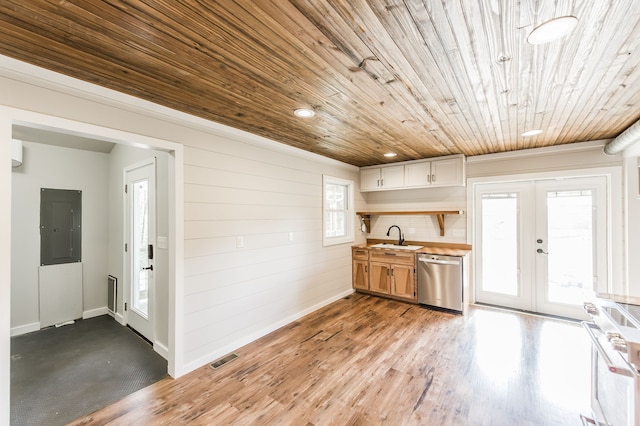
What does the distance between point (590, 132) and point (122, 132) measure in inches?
190

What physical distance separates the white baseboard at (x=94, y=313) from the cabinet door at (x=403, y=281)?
14.9ft

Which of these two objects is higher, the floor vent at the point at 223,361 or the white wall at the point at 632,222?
the white wall at the point at 632,222

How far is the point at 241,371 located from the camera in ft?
8.51

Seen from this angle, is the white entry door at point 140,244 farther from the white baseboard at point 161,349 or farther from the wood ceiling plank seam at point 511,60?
the wood ceiling plank seam at point 511,60

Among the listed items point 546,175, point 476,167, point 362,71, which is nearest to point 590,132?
point 546,175

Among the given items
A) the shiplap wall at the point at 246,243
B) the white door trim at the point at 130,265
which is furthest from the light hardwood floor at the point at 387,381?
the white door trim at the point at 130,265

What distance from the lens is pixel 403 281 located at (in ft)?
14.6

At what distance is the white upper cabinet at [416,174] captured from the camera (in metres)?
4.21

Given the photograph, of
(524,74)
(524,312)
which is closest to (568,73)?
(524,74)

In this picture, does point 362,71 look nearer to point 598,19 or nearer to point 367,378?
point 598,19

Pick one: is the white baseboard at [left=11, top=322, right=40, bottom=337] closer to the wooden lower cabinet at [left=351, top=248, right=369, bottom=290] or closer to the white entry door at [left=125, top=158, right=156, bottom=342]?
the white entry door at [left=125, top=158, right=156, bottom=342]

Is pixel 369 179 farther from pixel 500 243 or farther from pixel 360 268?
pixel 500 243

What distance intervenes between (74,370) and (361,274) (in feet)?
12.8

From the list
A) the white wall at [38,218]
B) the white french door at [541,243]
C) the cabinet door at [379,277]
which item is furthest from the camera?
the cabinet door at [379,277]
